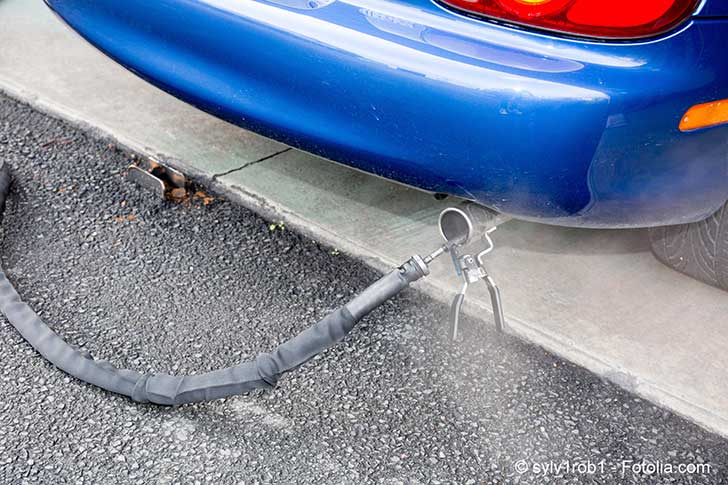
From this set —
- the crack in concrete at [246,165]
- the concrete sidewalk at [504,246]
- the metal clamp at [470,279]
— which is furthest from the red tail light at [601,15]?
the crack in concrete at [246,165]

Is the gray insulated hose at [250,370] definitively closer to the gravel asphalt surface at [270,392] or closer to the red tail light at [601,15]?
the gravel asphalt surface at [270,392]

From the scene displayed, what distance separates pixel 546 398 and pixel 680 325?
488 mm

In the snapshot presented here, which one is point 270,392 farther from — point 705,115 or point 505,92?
point 705,115

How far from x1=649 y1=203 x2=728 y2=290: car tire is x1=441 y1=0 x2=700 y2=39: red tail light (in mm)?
719

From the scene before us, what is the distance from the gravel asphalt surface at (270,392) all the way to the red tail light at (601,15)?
2.85 ft

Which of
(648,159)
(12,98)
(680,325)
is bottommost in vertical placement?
(12,98)

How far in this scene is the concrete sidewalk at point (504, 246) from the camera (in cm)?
222

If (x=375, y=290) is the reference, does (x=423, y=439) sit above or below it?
below

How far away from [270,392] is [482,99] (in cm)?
87

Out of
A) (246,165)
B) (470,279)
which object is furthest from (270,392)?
(246,165)

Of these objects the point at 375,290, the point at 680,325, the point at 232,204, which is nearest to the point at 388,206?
the point at 232,204

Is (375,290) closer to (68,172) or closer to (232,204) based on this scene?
(232,204)

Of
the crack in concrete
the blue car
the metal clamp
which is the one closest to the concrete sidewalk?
the crack in concrete

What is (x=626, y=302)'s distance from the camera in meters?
2.44
